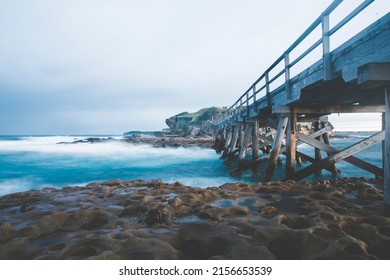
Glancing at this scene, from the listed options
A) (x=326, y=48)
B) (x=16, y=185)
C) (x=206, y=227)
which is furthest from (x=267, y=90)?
(x=16, y=185)

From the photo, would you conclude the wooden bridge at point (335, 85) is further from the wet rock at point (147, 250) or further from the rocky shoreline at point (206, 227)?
the wet rock at point (147, 250)

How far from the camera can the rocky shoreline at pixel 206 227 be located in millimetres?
2479

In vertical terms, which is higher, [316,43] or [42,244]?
[316,43]

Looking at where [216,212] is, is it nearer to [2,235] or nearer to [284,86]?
[2,235]

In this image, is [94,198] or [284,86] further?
[284,86]

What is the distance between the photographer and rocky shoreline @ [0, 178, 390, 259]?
8.13ft

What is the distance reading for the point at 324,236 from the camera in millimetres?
2740

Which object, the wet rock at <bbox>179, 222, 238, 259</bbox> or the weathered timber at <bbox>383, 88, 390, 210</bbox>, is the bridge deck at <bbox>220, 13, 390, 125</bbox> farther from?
the wet rock at <bbox>179, 222, 238, 259</bbox>

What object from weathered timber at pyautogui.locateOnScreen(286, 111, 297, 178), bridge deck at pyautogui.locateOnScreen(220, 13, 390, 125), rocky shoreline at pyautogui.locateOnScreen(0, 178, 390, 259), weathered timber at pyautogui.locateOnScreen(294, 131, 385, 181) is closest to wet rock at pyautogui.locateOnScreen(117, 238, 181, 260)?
rocky shoreline at pyautogui.locateOnScreen(0, 178, 390, 259)

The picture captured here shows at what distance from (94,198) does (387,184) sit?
5.53 meters

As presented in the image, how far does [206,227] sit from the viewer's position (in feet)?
10.2
